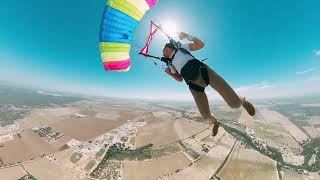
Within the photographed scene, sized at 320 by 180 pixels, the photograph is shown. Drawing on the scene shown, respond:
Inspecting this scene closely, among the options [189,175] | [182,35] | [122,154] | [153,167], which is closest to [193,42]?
[182,35]

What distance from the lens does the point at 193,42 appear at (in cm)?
913

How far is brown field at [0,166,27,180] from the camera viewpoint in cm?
6269

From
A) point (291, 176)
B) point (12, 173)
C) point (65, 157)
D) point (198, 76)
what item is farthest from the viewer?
point (65, 157)

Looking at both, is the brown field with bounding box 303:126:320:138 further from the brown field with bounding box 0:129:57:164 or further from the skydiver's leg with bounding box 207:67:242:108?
the skydiver's leg with bounding box 207:67:242:108

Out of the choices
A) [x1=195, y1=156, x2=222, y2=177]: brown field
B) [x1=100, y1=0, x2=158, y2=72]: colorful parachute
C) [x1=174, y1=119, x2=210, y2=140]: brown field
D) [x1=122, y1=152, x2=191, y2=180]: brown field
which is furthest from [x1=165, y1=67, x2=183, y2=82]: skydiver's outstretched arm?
[x1=174, y1=119, x2=210, y2=140]: brown field

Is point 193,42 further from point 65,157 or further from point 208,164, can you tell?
point 65,157

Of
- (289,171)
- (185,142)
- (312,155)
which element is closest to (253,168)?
(289,171)

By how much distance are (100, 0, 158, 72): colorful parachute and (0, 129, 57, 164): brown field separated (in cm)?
7661

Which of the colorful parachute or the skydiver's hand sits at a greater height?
the colorful parachute

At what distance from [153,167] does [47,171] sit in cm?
2874

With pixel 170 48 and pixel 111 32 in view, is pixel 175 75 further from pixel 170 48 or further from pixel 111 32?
pixel 111 32

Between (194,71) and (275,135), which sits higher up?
(194,71)

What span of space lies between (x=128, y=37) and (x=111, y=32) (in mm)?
825

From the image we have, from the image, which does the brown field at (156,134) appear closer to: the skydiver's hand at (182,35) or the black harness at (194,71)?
Answer: the black harness at (194,71)
